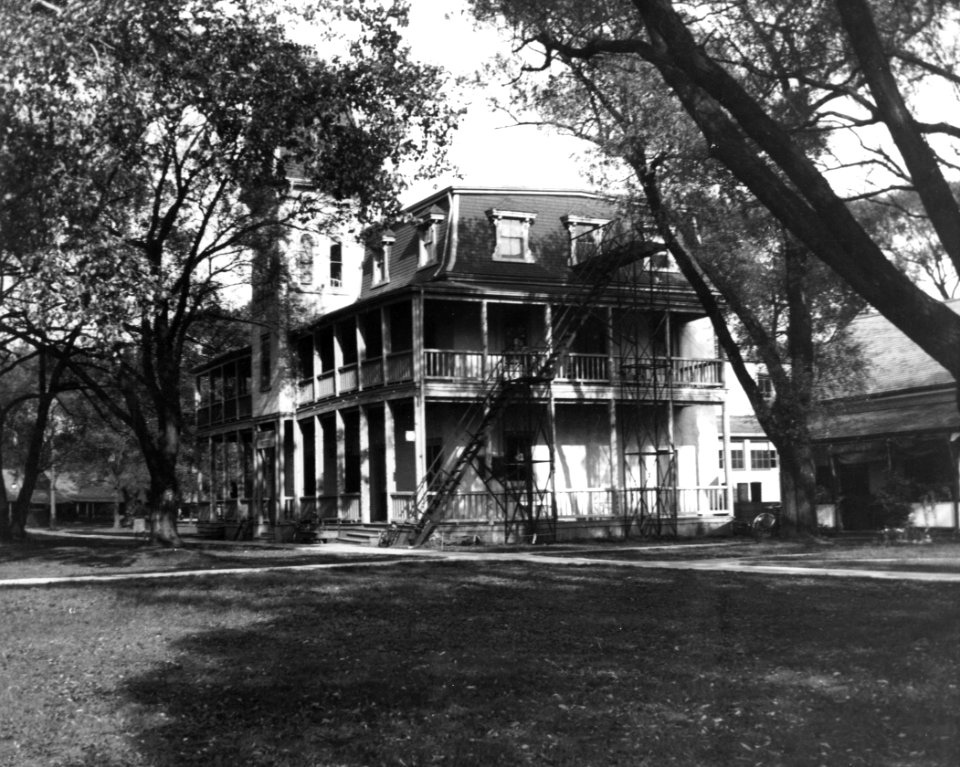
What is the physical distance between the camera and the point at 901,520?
28.9m

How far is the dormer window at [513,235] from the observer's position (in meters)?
32.3

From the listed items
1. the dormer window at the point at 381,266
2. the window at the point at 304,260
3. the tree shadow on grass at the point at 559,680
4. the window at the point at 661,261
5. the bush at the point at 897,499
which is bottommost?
the tree shadow on grass at the point at 559,680

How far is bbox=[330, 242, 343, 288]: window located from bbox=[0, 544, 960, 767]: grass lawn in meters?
23.0

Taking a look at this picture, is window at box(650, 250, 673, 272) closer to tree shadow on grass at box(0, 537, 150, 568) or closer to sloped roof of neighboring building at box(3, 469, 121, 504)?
tree shadow on grass at box(0, 537, 150, 568)

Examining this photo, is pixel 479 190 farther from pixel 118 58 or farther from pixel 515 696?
pixel 515 696

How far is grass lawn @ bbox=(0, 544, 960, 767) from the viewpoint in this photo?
610 cm

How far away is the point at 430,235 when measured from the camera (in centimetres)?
3278

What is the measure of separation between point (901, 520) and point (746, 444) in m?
20.1

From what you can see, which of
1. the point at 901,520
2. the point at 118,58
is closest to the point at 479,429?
the point at 901,520

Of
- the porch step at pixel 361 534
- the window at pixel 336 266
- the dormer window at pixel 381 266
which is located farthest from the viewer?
the window at pixel 336 266

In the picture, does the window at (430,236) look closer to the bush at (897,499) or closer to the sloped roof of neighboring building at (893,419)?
the sloped roof of neighboring building at (893,419)

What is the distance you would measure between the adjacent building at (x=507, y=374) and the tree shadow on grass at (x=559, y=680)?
1640 cm

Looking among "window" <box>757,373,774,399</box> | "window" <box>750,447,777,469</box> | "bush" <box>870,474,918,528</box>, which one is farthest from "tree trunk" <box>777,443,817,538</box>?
"window" <box>750,447,777,469</box>

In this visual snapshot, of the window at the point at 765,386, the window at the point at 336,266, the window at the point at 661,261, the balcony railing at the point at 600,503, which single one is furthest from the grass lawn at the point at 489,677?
the window at the point at 765,386
